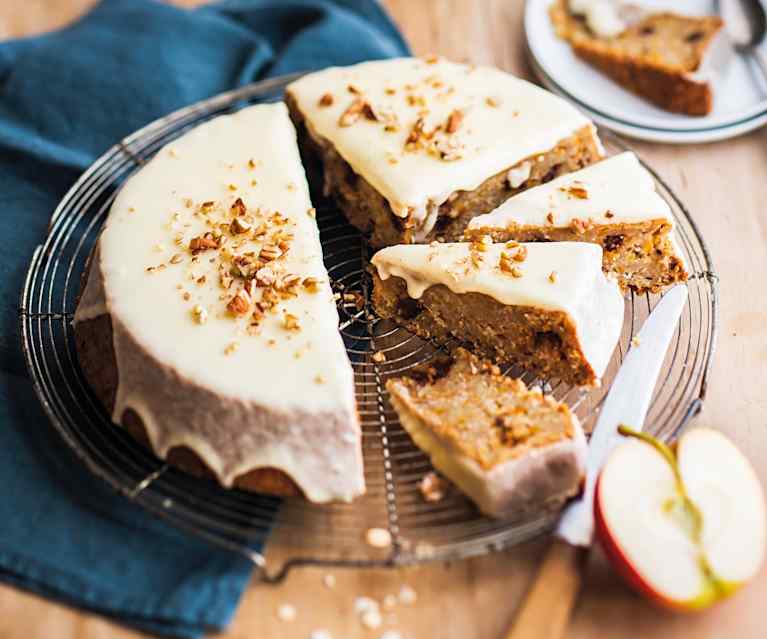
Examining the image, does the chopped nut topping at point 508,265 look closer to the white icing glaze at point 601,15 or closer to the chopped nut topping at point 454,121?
the chopped nut topping at point 454,121

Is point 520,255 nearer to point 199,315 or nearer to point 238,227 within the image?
point 238,227

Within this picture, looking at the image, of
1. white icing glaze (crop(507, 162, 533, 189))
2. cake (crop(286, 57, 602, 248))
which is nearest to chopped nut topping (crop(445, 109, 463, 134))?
cake (crop(286, 57, 602, 248))

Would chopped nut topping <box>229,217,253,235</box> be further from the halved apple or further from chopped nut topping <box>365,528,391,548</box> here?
the halved apple

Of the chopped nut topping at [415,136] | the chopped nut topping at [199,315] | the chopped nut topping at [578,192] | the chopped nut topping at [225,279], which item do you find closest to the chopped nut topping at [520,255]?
the chopped nut topping at [578,192]

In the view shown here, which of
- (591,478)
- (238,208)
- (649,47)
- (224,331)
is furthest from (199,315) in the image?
(649,47)

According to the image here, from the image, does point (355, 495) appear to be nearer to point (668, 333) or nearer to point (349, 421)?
point (349, 421)

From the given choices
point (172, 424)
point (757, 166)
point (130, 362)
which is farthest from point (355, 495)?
point (757, 166)

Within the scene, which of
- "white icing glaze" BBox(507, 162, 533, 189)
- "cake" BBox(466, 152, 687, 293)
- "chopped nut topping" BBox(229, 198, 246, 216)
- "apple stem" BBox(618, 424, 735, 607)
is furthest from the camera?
"white icing glaze" BBox(507, 162, 533, 189)
